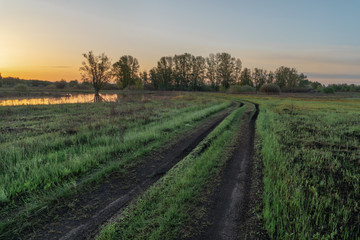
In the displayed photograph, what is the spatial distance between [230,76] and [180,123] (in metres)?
87.0

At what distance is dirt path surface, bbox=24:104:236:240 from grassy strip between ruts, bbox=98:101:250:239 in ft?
1.11

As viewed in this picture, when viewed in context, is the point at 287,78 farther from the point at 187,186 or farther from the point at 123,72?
the point at 187,186

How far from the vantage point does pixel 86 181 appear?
5.02 m

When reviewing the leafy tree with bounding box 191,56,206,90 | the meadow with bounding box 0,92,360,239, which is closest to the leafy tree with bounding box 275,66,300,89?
the leafy tree with bounding box 191,56,206,90

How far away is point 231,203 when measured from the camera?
411 cm

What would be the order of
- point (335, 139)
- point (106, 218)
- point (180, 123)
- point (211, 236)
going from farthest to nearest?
point (180, 123), point (335, 139), point (106, 218), point (211, 236)

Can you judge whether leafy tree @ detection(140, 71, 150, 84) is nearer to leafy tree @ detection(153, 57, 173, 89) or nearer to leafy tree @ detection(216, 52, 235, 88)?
leafy tree @ detection(153, 57, 173, 89)

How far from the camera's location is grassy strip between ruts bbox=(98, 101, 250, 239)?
3154 mm

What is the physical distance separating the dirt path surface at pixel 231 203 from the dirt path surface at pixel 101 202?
2103 millimetres

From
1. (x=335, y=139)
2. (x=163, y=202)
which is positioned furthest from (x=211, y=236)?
(x=335, y=139)

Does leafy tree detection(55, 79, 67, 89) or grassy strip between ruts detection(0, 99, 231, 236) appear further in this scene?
leafy tree detection(55, 79, 67, 89)

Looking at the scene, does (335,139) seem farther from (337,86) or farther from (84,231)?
(337,86)

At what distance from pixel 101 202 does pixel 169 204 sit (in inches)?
71.2

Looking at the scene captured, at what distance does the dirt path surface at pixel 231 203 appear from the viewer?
3217 millimetres
